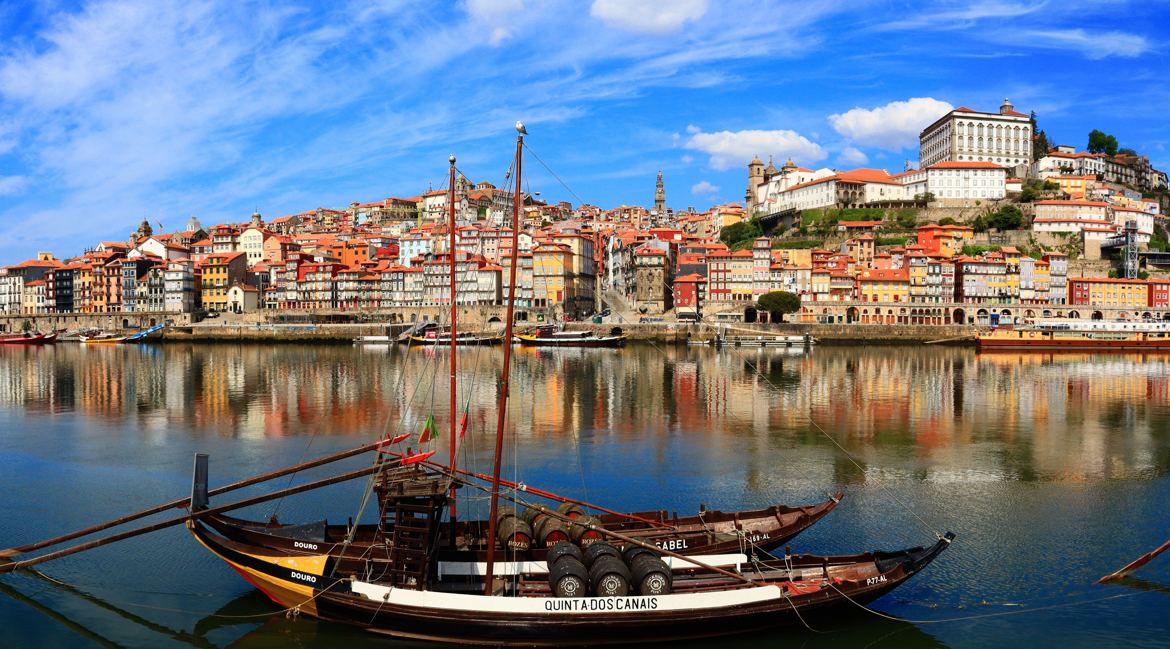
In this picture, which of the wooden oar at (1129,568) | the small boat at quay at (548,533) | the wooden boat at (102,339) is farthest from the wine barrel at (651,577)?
the wooden boat at (102,339)

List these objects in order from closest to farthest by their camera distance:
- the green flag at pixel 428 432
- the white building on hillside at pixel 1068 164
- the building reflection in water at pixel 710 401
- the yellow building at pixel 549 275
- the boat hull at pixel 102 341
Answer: the green flag at pixel 428 432 < the building reflection in water at pixel 710 401 < the boat hull at pixel 102 341 < the yellow building at pixel 549 275 < the white building on hillside at pixel 1068 164

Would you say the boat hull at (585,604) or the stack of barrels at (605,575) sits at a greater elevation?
the stack of barrels at (605,575)

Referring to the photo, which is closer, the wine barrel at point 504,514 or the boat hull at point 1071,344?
the wine barrel at point 504,514

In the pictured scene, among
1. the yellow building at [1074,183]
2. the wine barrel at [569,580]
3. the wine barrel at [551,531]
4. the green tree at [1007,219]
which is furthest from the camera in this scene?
the yellow building at [1074,183]

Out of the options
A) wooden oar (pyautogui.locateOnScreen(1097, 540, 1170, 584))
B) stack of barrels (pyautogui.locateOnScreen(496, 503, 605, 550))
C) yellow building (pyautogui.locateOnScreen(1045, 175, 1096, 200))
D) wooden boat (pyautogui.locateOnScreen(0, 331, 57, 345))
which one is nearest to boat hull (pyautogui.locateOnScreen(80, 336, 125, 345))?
wooden boat (pyautogui.locateOnScreen(0, 331, 57, 345))

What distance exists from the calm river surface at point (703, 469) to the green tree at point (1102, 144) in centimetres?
8346

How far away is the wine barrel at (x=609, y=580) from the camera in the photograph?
9.96m

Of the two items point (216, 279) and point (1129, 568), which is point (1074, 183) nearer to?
point (216, 279)

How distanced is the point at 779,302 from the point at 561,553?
6539 centimetres

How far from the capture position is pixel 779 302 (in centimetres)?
7362

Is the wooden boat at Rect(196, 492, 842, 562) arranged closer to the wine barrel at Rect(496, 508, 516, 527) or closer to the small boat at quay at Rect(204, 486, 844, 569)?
the small boat at quay at Rect(204, 486, 844, 569)

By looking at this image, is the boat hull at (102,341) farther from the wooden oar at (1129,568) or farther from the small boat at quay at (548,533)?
the wooden oar at (1129,568)

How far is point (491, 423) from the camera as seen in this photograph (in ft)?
82.7

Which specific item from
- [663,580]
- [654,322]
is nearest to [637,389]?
[663,580]
